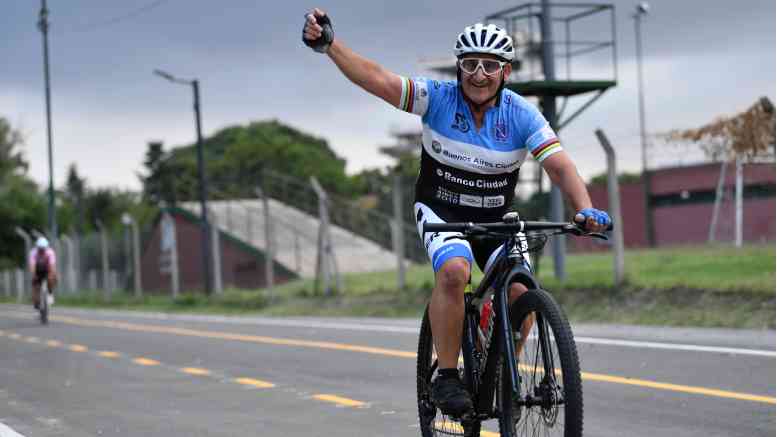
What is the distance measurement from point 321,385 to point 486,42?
498cm

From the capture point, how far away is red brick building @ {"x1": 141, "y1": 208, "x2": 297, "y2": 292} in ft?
149

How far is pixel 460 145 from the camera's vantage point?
607 cm

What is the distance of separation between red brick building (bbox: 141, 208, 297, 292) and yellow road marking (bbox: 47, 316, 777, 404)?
1935cm

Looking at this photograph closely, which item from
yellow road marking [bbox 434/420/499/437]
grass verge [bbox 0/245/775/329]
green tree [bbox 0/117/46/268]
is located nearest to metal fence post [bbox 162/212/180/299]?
grass verge [bbox 0/245/775/329]

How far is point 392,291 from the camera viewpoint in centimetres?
2211

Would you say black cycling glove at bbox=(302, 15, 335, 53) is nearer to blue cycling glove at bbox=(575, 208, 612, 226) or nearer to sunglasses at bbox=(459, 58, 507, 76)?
sunglasses at bbox=(459, 58, 507, 76)

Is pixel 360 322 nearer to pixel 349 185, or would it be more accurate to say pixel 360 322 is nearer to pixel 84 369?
pixel 84 369

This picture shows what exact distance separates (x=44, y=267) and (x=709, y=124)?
43.2ft

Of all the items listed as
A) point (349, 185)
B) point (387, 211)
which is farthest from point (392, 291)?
point (349, 185)

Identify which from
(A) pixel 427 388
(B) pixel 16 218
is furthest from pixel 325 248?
(B) pixel 16 218

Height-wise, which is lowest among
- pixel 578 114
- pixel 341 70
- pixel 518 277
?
pixel 518 277

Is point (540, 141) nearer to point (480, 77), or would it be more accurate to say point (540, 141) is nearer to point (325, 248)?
point (480, 77)

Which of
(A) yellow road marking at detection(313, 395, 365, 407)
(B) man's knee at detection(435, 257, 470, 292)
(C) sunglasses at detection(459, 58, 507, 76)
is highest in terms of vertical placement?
(C) sunglasses at detection(459, 58, 507, 76)

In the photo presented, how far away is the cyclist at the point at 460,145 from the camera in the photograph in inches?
235
